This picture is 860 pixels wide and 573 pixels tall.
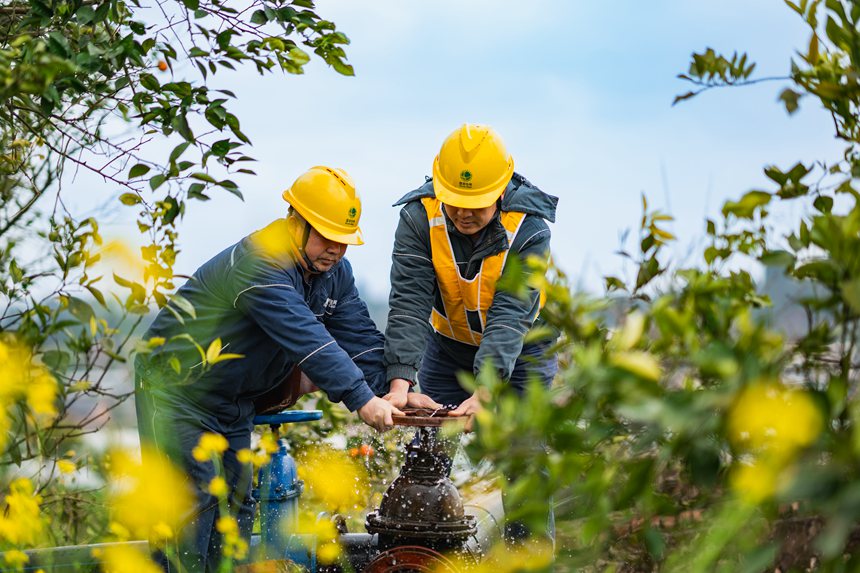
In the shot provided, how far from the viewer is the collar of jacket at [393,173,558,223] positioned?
4.00 metres

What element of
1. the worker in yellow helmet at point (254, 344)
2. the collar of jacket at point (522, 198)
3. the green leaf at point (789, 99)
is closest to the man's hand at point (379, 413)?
the worker in yellow helmet at point (254, 344)

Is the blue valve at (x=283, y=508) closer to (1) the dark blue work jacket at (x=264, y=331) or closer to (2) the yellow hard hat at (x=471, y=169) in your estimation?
(1) the dark blue work jacket at (x=264, y=331)

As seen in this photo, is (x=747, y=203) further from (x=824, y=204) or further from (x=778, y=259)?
(x=824, y=204)

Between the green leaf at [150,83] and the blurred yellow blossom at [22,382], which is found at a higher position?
the green leaf at [150,83]

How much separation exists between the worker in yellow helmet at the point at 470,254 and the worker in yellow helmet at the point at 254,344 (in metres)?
0.28

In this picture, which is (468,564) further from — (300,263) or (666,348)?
(666,348)

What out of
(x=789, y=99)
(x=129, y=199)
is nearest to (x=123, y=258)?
(x=129, y=199)

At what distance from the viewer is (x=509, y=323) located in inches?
150

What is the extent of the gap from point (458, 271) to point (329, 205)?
63 centimetres

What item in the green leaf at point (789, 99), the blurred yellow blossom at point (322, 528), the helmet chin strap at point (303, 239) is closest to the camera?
the green leaf at point (789, 99)

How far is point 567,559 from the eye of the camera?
6.31 ft

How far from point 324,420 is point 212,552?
185 cm

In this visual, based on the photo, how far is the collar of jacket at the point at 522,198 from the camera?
157 inches

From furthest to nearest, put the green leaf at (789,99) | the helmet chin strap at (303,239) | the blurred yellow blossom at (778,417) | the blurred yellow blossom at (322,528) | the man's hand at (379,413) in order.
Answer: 1. the helmet chin strap at (303,239)
2. the man's hand at (379,413)
3. the blurred yellow blossom at (322,528)
4. the green leaf at (789,99)
5. the blurred yellow blossom at (778,417)
